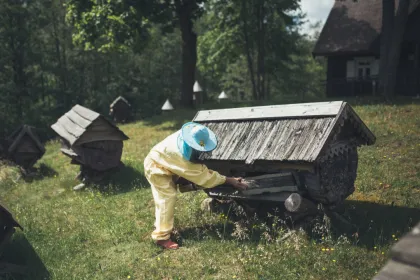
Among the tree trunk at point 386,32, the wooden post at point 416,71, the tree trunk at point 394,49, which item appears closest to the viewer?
the tree trunk at point 394,49

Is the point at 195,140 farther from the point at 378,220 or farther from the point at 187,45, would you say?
the point at 187,45

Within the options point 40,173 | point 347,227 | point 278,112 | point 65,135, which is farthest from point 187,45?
point 347,227

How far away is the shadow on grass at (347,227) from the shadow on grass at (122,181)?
12.7ft

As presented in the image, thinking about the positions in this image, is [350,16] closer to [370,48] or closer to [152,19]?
[370,48]

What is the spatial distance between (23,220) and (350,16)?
75.9 feet

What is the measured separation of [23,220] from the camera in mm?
9438

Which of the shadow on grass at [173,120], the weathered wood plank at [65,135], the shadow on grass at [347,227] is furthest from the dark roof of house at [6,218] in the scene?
the shadow on grass at [173,120]

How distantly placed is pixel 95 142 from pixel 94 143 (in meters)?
0.04

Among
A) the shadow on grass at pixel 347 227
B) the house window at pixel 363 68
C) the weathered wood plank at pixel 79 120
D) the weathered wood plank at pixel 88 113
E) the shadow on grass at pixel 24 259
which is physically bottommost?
the shadow on grass at pixel 24 259

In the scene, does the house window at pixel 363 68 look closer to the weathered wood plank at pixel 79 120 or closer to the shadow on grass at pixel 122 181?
the shadow on grass at pixel 122 181

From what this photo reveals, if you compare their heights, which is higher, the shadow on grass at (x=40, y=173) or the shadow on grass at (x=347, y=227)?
the shadow on grass at (x=347, y=227)

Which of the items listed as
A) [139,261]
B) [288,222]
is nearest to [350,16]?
[288,222]

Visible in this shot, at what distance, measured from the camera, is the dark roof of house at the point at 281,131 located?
6312 mm

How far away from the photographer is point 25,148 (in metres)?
14.0
